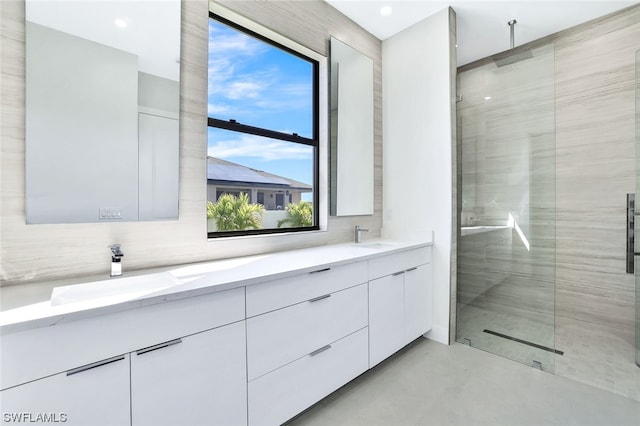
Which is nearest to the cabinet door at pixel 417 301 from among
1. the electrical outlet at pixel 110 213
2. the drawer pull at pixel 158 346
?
the drawer pull at pixel 158 346

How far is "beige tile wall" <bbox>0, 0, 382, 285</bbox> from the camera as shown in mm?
1212

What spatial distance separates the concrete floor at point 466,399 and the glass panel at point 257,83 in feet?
6.33

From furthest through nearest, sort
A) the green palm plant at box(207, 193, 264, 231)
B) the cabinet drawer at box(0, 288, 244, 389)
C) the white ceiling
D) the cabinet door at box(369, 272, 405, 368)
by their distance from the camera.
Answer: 1. the white ceiling
2. the green palm plant at box(207, 193, 264, 231)
3. the cabinet door at box(369, 272, 405, 368)
4. the cabinet drawer at box(0, 288, 244, 389)

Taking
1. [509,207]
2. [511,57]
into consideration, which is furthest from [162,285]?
[511,57]

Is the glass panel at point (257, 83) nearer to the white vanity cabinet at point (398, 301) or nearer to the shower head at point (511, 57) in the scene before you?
the white vanity cabinet at point (398, 301)

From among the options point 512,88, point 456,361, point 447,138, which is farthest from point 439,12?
point 456,361

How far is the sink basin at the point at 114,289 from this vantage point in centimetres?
109

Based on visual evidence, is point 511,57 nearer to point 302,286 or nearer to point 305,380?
point 302,286

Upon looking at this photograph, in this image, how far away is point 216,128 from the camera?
1934 mm

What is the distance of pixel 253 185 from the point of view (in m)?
2.42

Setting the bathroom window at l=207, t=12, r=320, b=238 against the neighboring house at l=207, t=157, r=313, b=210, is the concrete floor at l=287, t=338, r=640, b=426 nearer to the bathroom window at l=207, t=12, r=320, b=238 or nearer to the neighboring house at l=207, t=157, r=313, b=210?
the bathroom window at l=207, t=12, r=320, b=238

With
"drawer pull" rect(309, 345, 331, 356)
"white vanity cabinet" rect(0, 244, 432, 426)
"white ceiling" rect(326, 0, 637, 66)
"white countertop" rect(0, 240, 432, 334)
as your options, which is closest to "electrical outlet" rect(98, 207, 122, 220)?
"white countertop" rect(0, 240, 432, 334)

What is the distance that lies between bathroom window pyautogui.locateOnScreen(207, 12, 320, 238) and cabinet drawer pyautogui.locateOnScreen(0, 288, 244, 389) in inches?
31.3

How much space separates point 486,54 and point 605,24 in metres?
0.93
